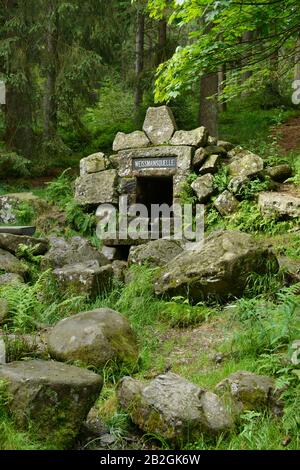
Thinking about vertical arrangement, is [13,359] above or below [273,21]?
below

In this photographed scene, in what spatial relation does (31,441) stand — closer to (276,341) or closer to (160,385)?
(160,385)

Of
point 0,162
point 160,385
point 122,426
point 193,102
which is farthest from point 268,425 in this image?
point 193,102

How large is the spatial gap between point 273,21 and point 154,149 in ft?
18.3

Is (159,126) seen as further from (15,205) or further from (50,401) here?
(50,401)

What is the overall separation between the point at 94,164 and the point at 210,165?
2.75 meters

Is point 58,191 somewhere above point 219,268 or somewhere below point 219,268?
above

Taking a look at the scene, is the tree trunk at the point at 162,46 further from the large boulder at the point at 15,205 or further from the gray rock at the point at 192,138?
the large boulder at the point at 15,205

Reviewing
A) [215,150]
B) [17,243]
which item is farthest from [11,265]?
[215,150]

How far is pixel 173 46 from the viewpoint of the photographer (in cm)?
1488

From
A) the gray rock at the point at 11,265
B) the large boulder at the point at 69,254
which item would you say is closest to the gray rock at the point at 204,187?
the large boulder at the point at 69,254

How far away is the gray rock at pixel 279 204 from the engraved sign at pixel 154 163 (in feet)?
6.87

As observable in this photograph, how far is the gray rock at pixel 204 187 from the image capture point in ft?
32.2

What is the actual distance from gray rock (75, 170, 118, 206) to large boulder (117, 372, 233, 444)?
719cm

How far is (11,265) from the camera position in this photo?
7.76 metres
